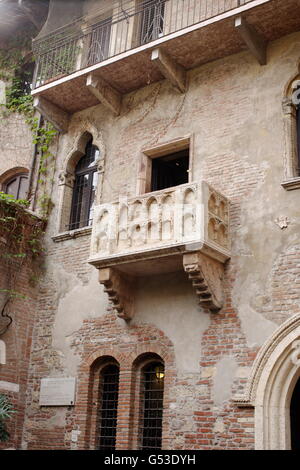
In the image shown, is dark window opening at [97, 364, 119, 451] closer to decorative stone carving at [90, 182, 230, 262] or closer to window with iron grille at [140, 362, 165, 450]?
window with iron grille at [140, 362, 165, 450]

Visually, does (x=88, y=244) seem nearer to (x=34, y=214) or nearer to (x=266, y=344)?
(x=34, y=214)

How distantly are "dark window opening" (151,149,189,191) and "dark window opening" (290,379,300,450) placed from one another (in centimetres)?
457

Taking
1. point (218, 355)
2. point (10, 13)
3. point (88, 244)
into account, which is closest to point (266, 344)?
point (218, 355)

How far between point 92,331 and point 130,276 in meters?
1.33

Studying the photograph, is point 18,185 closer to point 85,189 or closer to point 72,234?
point 85,189

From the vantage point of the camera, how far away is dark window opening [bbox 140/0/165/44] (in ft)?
39.2

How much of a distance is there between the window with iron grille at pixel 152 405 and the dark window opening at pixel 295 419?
2087 mm

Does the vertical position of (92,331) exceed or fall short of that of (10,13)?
it falls short

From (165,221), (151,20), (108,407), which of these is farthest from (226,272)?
(151,20)

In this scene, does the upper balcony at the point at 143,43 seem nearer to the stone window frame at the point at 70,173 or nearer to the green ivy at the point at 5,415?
the stone window frame at the point at 70,173

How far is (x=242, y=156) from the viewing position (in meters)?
10.1

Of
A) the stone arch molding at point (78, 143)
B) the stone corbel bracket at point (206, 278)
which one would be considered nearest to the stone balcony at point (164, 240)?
the stone corbel bracket at point (206, 278)

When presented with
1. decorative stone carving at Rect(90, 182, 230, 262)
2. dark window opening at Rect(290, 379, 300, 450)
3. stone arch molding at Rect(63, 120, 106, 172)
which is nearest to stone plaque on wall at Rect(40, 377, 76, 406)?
decorative stone carving at Rect(90, 182, 230, 262)
